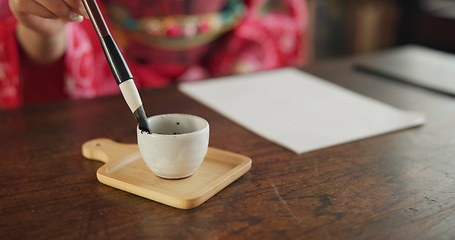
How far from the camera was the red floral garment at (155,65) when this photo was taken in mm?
1011

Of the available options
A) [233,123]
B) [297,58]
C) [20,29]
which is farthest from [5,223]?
[297,58]

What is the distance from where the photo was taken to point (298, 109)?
2.87 ft

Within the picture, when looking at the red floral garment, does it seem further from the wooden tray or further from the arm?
the wooden tray

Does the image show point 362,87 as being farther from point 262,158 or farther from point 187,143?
point 187,143

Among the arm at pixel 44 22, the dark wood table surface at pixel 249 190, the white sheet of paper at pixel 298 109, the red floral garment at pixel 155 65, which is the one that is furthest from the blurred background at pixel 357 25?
the dark wood table surface at pixel 249 190

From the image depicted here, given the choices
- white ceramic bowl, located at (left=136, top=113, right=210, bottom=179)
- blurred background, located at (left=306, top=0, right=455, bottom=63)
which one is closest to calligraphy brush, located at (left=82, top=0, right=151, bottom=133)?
white ceramic bowl, located at (left=136, top=113, right=210, bottom=179)

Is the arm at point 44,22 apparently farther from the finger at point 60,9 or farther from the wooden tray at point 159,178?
the wooden tray at point 159,178

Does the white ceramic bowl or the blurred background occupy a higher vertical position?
the white ceramic bowl

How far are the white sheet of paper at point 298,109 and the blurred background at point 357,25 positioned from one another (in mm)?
1567

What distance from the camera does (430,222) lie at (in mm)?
517

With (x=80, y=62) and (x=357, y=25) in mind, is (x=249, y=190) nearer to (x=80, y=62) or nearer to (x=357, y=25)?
(x=80, y=62)

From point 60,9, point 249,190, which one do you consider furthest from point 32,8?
point 249,190

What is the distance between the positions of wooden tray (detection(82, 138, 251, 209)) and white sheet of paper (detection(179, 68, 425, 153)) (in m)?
0.11

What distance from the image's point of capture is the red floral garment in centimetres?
101
